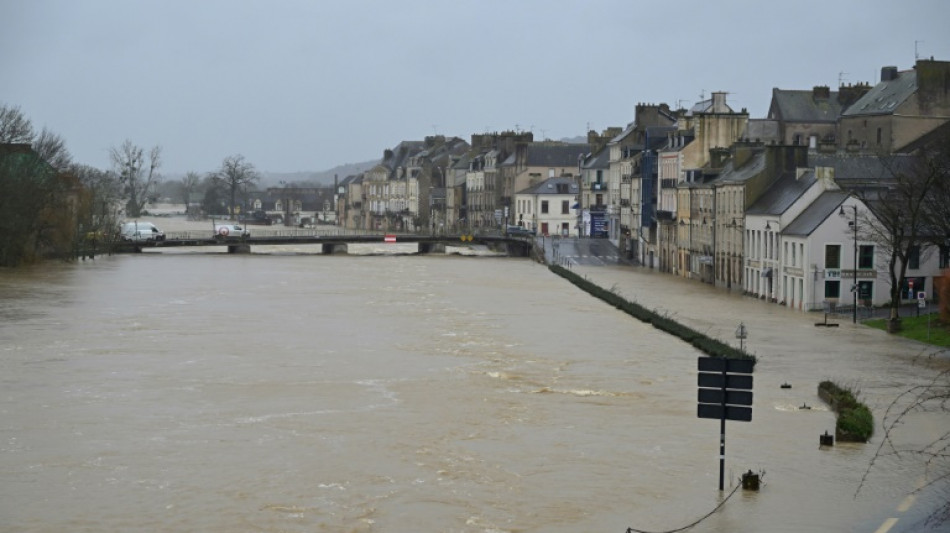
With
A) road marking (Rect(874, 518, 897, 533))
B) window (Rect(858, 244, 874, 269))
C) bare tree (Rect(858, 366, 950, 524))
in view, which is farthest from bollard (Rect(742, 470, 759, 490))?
window (Rect(858, 244, 874, 269))

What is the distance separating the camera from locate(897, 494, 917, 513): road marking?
79.9 feet

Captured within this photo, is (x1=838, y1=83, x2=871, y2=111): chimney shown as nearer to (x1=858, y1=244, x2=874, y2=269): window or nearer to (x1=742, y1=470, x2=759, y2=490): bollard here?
(x1=858, y1=244, x2=874, y2=269): window

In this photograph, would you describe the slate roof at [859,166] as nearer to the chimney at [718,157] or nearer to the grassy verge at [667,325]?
the grassy verge at [667,325]

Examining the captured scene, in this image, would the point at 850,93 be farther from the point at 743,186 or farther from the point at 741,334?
the point at 741,334

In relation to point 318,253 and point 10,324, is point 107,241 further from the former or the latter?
point 10,324

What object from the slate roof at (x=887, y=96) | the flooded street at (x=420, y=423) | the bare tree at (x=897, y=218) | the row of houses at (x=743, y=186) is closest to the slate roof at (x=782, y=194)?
the row of houses at (x=743, y=186)

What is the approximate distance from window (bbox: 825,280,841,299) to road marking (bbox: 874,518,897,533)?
3521 centimetres

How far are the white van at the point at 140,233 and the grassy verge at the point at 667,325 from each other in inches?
1940

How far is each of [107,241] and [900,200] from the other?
210ft

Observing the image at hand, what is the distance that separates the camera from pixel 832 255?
57.8 m

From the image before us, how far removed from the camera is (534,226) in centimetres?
12750

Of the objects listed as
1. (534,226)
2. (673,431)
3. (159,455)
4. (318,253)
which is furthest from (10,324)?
(534,226)

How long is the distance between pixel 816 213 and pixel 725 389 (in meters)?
37.2

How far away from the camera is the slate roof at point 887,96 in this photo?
8456 cm
